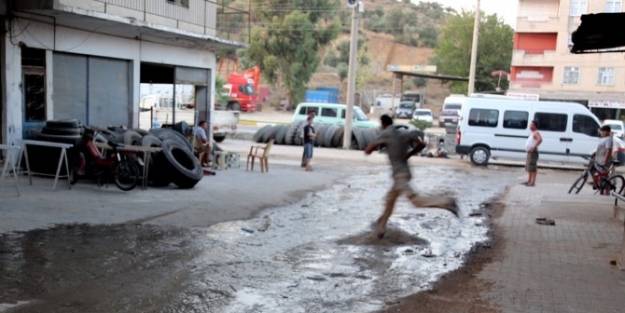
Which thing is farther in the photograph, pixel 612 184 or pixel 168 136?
pixel 612 184

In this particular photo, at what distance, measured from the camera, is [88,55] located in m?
14.2

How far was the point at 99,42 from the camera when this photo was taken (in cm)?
1440

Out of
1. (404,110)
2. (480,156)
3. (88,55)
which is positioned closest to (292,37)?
(404,110)

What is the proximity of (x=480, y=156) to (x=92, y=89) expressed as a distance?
1280cm

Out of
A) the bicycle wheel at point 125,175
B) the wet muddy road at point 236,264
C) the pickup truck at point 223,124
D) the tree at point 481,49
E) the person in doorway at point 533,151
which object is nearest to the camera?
the wet muddy road at point 236,264

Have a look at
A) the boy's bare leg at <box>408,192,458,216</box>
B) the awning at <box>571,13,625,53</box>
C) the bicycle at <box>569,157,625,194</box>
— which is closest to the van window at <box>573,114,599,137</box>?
the bicycle at <box>569,157,625,194</box>

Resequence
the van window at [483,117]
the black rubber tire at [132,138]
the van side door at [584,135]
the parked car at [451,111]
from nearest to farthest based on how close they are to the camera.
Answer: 1. the black rubber tire at [132,138]
2. the van side door at [584,135]
3. the van window at [483,117]
4. the parked car at [451,111]

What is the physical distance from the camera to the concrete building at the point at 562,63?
41344mm

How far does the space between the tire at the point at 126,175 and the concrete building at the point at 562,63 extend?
3661cm

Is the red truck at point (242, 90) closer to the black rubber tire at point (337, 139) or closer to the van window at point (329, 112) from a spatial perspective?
the van window at point (329, 112)

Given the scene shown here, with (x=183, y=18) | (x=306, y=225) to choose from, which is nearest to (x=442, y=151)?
(x=183, y=18)

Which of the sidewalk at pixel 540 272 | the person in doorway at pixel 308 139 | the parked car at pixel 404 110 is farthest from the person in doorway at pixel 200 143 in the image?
the parked car at pixel 404 110

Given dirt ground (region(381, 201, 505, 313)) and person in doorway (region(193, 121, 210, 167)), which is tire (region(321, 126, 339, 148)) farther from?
dirt ground (region(381, 201, 505, 313))

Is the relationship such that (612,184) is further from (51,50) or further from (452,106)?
(452,106)
